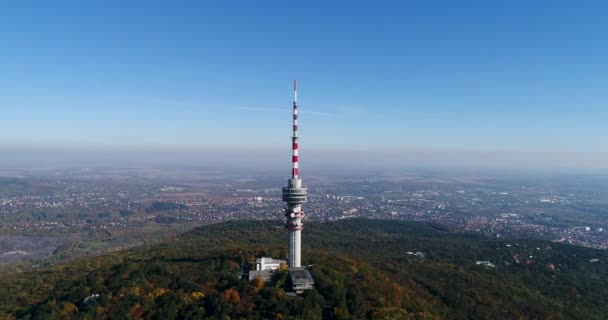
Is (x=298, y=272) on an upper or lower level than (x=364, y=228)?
→ upper

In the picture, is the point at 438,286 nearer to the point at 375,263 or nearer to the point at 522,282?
the point at 375,263

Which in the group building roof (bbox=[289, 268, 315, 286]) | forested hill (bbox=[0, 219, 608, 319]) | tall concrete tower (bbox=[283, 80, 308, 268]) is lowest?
forested hill (bbox=[0, 219, 608, 319])

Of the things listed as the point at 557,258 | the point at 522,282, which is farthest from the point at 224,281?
the point at 557,258

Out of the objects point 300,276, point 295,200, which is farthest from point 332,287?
point 295,200

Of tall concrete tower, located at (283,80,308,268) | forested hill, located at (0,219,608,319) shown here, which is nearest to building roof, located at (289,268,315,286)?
forested hill, located at (0,219,608,319)

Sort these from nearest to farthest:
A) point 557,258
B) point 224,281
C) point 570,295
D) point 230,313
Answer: point 230,313 → point 224,281 → point 570,295 → point 557,258

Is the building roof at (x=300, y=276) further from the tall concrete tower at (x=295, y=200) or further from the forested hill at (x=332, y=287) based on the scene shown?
the tall concrete tower at (x=295, y=200)

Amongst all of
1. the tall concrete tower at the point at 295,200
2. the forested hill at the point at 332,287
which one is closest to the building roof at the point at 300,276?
the forested hill at the point at 332,287

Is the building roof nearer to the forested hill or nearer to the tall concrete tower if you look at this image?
the forested hill

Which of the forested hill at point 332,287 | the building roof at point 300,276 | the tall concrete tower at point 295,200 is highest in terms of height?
the tall concrete tower at point 295,200
